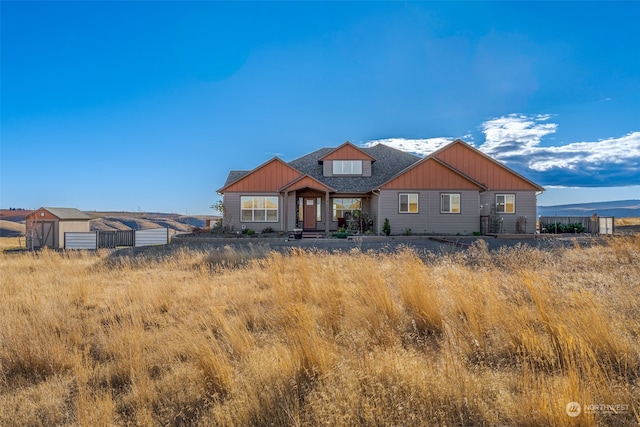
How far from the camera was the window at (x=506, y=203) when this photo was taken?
81.6ft

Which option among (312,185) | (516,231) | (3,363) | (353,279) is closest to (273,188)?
(312,185)

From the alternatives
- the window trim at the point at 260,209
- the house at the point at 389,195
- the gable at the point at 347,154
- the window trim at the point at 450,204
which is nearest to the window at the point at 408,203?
the house at the point at 389,195

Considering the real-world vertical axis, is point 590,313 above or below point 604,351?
above

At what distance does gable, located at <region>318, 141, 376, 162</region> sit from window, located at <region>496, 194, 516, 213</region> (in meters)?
9.87

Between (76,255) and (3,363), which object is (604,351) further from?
(76,255)

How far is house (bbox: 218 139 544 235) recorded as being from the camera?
23.8 metres

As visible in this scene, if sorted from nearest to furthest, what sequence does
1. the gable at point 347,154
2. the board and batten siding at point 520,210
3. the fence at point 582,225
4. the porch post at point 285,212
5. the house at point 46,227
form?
the fence at point 582,225, the board and batten siding at point 520,210, the porch post at point 285,212, the gable at point 347,154, the house at point 46,227

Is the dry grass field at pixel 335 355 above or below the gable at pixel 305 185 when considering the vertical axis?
below

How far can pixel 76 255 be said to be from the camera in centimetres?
1447

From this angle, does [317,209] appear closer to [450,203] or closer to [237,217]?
[237,217]

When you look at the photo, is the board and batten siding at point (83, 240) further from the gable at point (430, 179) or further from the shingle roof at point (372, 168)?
the gable at point (430, 179)

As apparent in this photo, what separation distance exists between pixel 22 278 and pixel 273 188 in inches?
695

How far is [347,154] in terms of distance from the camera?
92.7ft

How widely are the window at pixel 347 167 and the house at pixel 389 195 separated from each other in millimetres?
80
